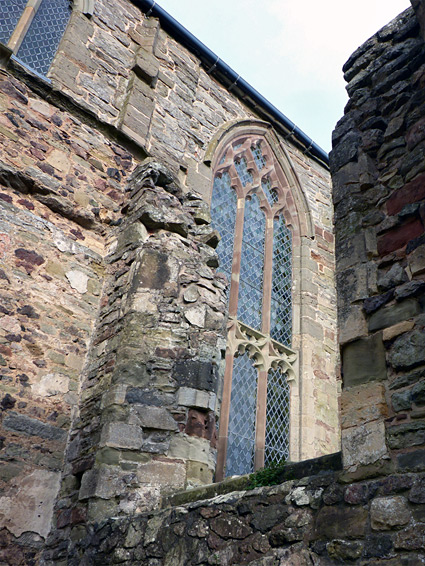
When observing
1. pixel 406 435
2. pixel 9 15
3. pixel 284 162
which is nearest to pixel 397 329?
pixel 406 435

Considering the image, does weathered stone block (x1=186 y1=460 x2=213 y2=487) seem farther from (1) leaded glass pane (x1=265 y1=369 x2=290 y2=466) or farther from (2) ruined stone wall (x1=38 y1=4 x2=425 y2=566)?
(1) leaded glass pane (x1=265 y1=369 x2=290 y2=466)

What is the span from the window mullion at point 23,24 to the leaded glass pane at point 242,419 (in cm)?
506

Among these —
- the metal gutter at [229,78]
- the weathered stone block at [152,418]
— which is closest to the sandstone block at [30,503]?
the weathered stone block at [152,418]

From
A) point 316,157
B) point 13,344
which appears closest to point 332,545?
point 13,344

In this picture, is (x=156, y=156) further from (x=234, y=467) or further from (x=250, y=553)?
(x=250, y=553)

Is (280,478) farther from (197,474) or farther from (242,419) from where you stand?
(242,419)

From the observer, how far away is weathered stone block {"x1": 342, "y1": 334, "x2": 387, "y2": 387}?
8.86ft

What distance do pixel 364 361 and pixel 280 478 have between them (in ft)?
2.85

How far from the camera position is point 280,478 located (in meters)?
3.08

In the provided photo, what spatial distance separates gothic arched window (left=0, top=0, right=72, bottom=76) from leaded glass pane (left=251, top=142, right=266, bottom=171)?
389cm

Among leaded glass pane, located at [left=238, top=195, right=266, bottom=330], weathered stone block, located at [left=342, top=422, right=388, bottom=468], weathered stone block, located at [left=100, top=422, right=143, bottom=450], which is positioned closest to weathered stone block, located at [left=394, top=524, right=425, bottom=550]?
weathered stone block, located at [left=342, top=422, right=388, bottom=468]

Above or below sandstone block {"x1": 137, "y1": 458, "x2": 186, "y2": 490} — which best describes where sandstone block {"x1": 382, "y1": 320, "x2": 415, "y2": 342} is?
above

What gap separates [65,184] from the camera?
594 cm

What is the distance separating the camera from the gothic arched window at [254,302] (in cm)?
717
